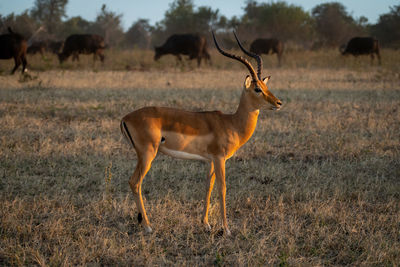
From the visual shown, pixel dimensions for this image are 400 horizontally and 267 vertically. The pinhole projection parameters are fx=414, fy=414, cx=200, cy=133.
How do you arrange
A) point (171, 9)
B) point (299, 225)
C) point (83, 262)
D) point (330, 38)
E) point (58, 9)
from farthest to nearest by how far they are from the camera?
point (171, 9) < point (58, 9) < point (330, 38) < point (299, 225) < point (83, 262)

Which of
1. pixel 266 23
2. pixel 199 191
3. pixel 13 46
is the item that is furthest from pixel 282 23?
pixel 199 191

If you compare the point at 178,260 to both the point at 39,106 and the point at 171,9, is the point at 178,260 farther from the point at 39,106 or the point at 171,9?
the point at 171,9

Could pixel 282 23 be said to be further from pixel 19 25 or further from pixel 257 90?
pixel 257 90

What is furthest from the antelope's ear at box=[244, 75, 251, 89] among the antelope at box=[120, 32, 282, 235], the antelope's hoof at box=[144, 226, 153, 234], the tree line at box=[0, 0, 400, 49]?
the tree line at box=[0, 0, 400, 49]

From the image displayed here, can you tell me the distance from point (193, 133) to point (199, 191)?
124cm

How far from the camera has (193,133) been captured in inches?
141

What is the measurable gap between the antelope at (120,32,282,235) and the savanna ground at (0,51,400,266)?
369 mm

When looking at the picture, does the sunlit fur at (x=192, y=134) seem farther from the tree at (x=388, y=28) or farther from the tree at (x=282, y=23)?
the tree at (x=282, y=23)

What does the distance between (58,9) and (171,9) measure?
502 inches

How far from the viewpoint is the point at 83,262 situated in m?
3.05

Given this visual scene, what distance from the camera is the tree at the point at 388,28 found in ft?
111

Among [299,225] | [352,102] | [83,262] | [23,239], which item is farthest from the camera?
[352,102]

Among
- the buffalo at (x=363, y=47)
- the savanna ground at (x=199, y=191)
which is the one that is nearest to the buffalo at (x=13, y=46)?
the savanna ground at (x=199, y=191)

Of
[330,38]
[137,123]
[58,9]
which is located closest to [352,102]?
[137,123]
